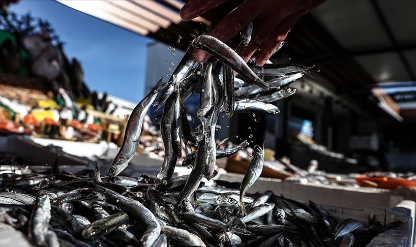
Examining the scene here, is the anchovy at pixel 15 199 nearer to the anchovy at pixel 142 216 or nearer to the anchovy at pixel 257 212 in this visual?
the anchovy at pixel 142 216

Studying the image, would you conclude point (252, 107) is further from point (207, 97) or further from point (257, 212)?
point (257, 212)

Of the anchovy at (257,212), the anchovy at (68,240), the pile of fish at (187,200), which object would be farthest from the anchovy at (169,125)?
the anchovy at (68,240)

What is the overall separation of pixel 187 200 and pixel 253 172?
39 centimetres

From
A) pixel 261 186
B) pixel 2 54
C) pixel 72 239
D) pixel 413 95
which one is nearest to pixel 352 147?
pixel 413 95

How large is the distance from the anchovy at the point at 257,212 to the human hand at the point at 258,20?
86 centimetres

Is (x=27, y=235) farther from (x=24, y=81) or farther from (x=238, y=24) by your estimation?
(x=24, y=81)

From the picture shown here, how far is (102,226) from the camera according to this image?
1.21 m

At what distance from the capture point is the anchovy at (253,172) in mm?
1690

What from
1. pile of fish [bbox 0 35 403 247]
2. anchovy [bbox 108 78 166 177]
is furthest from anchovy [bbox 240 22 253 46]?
anchovy [bbox 108 78 166 177]

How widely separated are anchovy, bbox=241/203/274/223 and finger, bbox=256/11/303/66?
92 centimetres

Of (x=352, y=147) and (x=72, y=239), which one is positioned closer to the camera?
(x=72, y=239)

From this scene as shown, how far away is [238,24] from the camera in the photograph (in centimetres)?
157

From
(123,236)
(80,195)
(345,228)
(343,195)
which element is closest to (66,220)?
(123,236)

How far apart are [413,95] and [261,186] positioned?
11073mm
